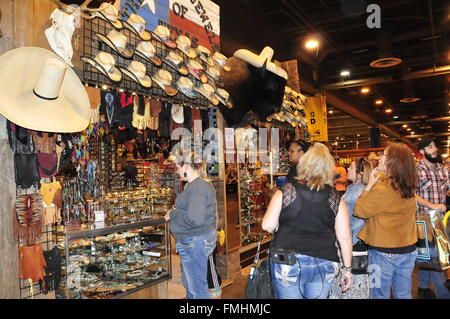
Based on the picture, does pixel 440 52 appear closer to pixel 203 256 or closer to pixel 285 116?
pixel 285 116

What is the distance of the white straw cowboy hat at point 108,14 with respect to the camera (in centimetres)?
324

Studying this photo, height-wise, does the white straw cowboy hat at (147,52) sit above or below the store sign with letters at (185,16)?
below

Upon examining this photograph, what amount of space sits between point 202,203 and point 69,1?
2672mm

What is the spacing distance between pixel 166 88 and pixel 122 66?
509 mm

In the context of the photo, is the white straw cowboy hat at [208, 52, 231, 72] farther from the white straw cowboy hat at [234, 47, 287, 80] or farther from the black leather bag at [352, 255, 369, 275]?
the black leather bag at [352, 255, 369, 275]

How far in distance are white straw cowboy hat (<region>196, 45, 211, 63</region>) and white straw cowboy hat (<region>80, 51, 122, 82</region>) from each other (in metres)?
1.68

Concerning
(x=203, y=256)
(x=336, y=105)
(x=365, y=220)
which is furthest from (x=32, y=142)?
(x=336, y=105)

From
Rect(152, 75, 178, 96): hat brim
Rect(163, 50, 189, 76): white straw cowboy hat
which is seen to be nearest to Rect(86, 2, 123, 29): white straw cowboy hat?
Rect(152, 75, 178, 96): hat brim

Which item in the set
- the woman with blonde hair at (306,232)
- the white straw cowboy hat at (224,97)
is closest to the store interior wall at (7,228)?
the woman with blonde hair at (306,232)

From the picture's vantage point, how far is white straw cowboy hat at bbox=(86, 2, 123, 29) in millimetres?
3240

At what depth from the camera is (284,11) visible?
7180 millimetres

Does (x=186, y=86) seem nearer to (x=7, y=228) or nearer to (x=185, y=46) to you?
(x=185, y=46)

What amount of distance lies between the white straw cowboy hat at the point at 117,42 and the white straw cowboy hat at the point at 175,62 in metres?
0.65

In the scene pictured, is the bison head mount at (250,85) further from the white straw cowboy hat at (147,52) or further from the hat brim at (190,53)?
the white straw cowboy hat at (147,52)
